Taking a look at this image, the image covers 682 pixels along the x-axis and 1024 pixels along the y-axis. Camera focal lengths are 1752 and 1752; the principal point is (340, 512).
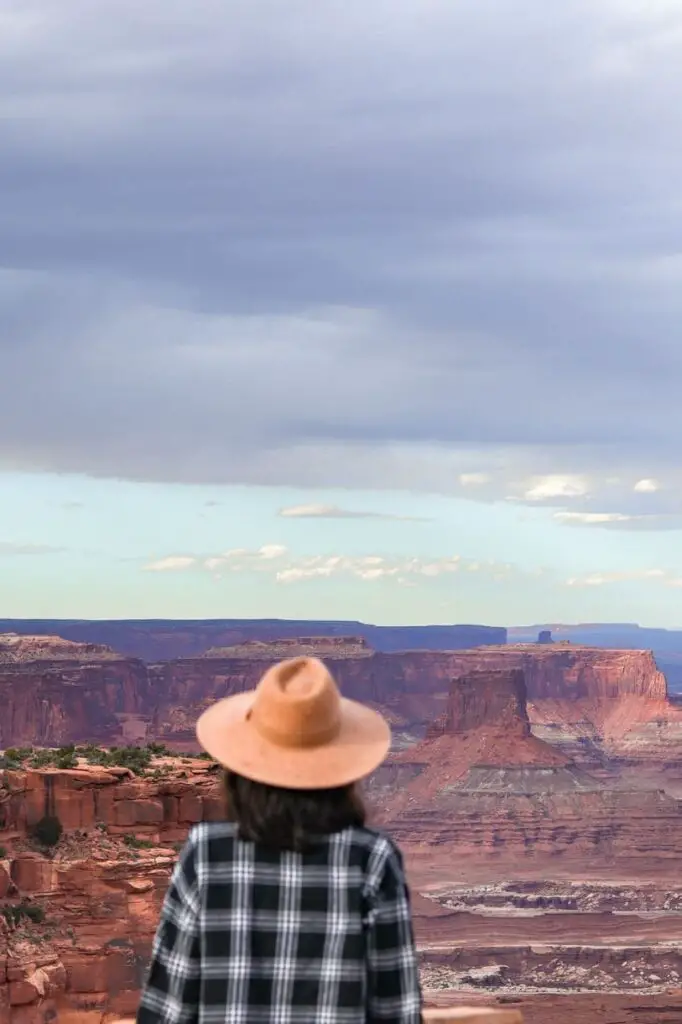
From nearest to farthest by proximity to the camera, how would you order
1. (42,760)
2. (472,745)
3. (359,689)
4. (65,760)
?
1. (65,760)
2. (42,760)
3. (472,745)
4. (359,689)

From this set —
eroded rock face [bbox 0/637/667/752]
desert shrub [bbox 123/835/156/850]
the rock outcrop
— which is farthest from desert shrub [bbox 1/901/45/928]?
the rock outcrop

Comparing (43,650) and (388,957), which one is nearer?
(388,957)

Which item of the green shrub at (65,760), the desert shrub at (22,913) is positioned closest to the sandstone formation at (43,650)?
the green shrub at (65,760)

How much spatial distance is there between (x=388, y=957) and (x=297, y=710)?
0.66 m

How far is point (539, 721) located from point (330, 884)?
110 metres

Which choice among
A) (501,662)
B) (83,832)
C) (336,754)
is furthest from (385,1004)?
(501,662)

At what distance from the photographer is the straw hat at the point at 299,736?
4398 millimetres

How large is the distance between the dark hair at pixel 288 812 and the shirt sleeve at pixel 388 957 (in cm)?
18

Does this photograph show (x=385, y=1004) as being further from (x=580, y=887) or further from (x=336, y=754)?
(x=580, y=887)

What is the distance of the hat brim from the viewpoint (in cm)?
439

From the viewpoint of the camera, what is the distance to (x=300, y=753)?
445 cm

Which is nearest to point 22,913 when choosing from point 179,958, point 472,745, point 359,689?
point 179,958

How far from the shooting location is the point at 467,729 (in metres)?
94.4

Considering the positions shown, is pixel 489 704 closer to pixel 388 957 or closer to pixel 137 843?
pixel 137 843
